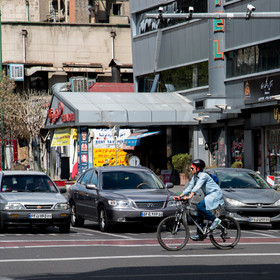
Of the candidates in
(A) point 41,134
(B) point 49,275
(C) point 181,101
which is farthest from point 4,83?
(B) point 49,275

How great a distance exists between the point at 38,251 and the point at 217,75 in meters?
26.5

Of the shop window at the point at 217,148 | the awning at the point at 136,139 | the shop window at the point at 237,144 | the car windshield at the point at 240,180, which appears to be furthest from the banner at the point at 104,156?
the car windshield at the point at 240,180

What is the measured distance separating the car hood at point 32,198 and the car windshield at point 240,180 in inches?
161

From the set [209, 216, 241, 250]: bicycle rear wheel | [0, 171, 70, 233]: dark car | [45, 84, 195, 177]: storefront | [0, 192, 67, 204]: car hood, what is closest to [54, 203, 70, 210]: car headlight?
[0, 171, 70, 233]: dark car

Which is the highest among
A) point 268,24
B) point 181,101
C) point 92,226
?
point 268,24

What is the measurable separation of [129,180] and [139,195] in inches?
49.5

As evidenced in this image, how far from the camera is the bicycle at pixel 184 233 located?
50.1 ft

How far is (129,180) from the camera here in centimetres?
2070

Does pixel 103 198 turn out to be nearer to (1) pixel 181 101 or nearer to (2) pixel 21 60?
(1) pixel 181 101

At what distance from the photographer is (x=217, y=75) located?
134 ft

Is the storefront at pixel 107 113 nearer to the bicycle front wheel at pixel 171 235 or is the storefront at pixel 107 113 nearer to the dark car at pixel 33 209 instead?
the dark car at pixel 33 209

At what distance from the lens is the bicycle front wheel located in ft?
50.1

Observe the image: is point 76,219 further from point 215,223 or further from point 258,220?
point 215,223

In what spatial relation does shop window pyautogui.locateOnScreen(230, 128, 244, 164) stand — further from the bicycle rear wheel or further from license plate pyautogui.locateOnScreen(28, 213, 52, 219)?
the bicycle rear wheel
